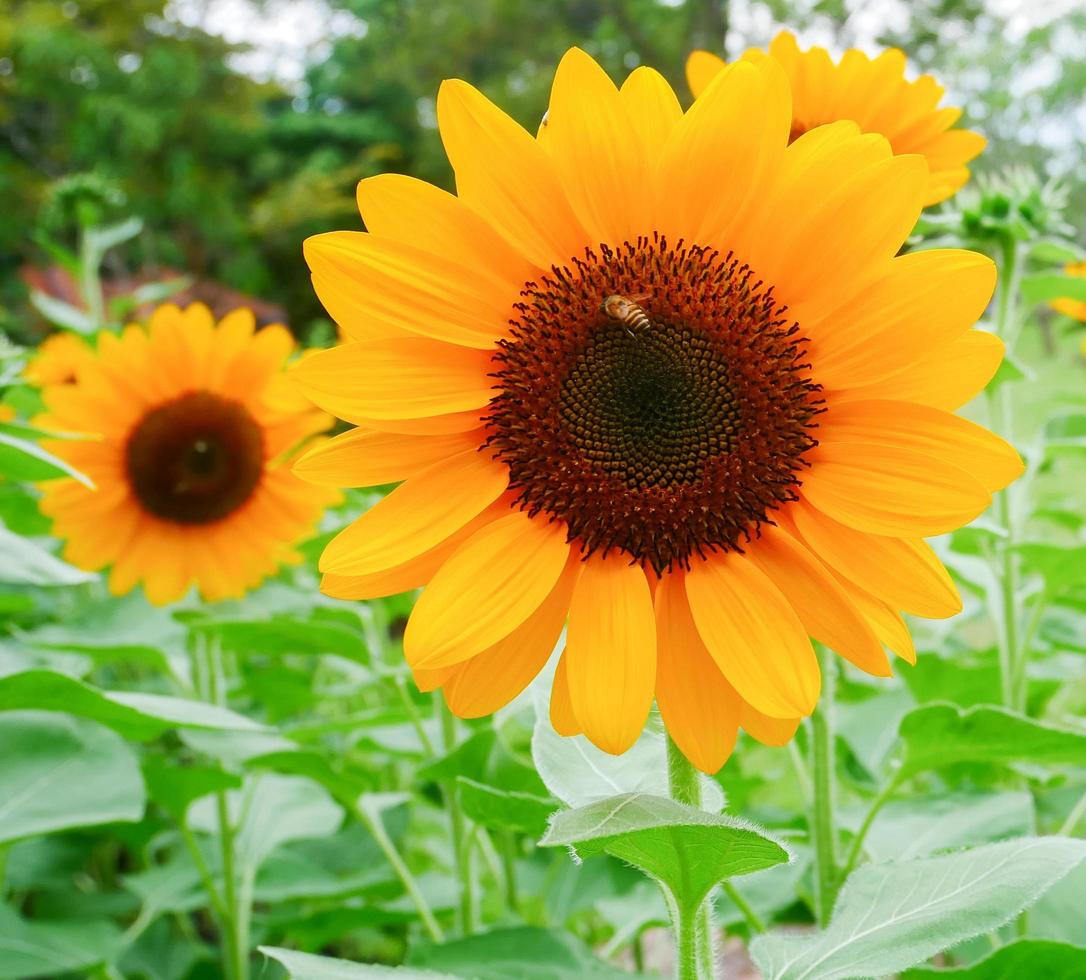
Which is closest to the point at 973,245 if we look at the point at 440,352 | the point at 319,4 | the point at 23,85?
the point at 440,352

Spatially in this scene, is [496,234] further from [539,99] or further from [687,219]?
[539,99]

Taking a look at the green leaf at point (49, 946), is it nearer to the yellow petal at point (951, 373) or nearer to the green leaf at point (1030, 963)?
the green leaf at point (1030, 963)

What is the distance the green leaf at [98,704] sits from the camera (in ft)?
3.57

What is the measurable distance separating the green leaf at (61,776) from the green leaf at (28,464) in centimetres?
32

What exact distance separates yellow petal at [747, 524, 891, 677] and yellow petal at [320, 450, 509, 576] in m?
0.22

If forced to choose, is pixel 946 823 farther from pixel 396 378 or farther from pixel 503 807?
pixel 396 378

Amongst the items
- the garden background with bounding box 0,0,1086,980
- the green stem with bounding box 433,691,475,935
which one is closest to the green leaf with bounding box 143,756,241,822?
the garden background with bounding box 0,0,1086,980

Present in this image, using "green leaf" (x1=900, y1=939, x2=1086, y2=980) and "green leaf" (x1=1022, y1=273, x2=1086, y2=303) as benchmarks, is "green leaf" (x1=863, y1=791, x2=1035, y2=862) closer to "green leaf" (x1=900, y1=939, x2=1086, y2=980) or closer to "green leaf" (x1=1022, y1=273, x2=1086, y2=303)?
"green leaf" (x1=900, y1=939, x2=1086, y2=980)

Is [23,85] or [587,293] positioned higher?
[23,85]

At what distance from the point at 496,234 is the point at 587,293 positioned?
89 millimetres

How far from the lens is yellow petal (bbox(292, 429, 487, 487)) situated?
35.0 inches

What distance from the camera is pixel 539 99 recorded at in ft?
42.2

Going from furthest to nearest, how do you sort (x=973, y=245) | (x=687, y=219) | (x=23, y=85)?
1. (x=23, y=85)
2. (x=973, y=245)
3. (x=687, y=219)

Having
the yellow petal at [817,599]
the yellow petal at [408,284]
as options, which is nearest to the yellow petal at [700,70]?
the yellow petal at [408,284]
